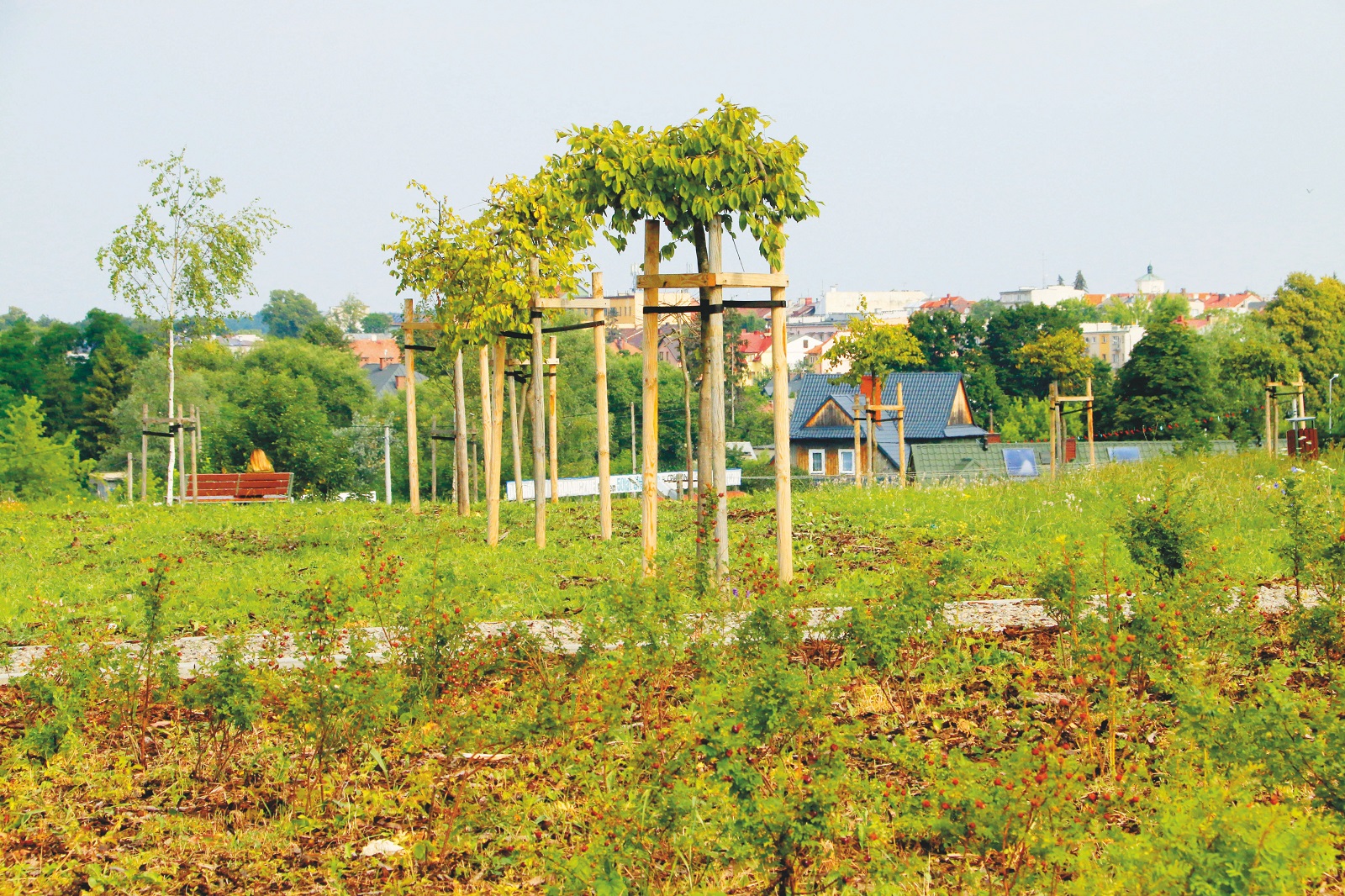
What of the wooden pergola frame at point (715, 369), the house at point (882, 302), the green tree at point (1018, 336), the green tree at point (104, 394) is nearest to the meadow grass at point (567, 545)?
the wooden pergola frame at point (715, 369)

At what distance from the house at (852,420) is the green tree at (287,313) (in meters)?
102

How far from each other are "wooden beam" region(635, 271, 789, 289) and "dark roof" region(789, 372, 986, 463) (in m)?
45.0

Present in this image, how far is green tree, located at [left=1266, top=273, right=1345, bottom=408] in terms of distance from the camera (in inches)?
2276

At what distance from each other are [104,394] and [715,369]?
58813 millimetres

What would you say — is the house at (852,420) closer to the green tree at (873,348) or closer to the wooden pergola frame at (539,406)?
A: the green tree at (873,348)

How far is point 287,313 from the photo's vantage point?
14950 cm

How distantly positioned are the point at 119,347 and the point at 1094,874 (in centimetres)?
6536

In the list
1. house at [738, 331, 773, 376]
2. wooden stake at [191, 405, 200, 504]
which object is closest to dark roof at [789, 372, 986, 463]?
house at [738, 331, 773, 376]

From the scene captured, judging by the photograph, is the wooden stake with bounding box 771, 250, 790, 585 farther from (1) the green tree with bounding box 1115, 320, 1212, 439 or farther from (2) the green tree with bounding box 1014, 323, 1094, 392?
(1) the green tree with bounding box 1115, 320, 1212, 439

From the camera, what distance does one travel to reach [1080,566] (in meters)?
6.30

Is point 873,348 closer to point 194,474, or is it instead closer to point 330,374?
point 194,474

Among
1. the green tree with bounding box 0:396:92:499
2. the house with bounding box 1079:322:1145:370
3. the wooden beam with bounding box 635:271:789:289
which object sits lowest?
the green tree with bounding box 0:396:92:499

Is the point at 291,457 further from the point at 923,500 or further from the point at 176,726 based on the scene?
the point at 176,726

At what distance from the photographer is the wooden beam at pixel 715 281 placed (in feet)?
29.6
